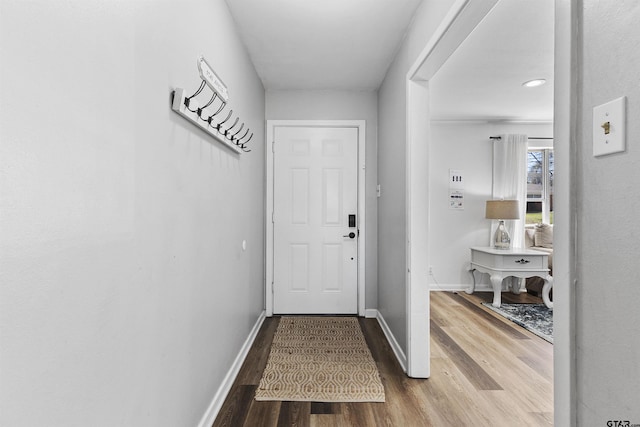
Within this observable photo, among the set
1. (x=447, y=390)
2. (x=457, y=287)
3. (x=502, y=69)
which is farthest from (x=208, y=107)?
(x=457, y=287)

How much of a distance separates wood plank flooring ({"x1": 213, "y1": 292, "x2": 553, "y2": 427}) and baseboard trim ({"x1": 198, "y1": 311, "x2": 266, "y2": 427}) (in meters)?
0.04

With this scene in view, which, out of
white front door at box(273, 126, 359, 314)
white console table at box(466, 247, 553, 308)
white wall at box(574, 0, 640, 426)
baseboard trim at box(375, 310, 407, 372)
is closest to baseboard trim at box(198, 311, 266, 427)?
white front door at box(273, 126, 359, 314)

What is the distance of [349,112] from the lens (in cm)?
364

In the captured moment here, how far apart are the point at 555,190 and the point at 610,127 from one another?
226 mm

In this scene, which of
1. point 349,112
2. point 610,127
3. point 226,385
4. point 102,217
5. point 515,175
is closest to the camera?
point 610,127

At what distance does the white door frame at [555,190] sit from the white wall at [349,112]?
127 cm

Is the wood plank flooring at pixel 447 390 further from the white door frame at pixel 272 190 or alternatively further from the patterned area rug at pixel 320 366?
the white door frame at pixel 272 190

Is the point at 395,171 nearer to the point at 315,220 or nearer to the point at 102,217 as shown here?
the point at 315,220

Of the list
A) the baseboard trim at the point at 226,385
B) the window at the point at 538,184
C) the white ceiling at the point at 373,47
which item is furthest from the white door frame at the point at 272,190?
the window at the point at 538,184

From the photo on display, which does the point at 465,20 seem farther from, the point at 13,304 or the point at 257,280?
the point at 257,280

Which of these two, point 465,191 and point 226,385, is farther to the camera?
point 465,191

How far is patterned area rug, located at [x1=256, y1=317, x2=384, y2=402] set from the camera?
83.3 inches

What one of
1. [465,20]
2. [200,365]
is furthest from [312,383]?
[465,20]

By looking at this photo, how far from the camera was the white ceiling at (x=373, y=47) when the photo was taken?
2199mm
